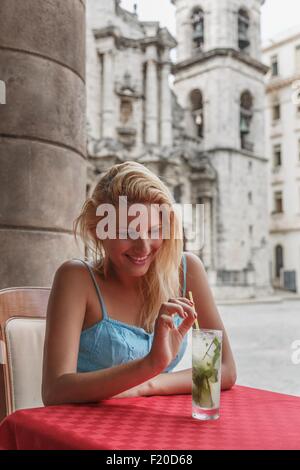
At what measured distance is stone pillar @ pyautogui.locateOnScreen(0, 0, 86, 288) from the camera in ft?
7.61

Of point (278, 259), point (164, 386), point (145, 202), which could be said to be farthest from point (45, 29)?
point (278, 259)

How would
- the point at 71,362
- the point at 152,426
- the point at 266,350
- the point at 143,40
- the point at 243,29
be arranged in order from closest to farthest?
the point at 152,426 → the point at 71,362 → the point at 266,350 → the point at 143,40 → the point at 243,29

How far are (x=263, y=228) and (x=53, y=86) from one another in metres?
18.9

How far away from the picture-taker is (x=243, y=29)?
2067 centimetres

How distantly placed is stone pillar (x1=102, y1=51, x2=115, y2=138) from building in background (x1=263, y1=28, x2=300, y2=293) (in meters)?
9.21

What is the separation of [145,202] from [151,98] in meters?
17.0

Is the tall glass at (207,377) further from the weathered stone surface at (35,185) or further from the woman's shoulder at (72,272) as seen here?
the weathered stone surface at (35,185)

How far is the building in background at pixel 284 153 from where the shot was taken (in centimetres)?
2384

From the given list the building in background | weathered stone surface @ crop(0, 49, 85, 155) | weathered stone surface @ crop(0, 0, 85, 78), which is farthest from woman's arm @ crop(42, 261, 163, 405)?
the building in background

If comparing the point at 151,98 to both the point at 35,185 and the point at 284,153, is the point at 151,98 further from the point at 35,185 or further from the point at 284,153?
the point at 35,185

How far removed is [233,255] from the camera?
19.5 m

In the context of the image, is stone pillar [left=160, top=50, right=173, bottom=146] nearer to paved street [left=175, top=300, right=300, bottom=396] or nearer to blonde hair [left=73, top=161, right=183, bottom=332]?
paved street [left=175, top=300, right=300, bottom=396]

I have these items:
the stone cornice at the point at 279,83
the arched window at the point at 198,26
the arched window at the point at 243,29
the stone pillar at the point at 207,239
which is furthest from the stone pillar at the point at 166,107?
the stone cornice at the point at 279,83
